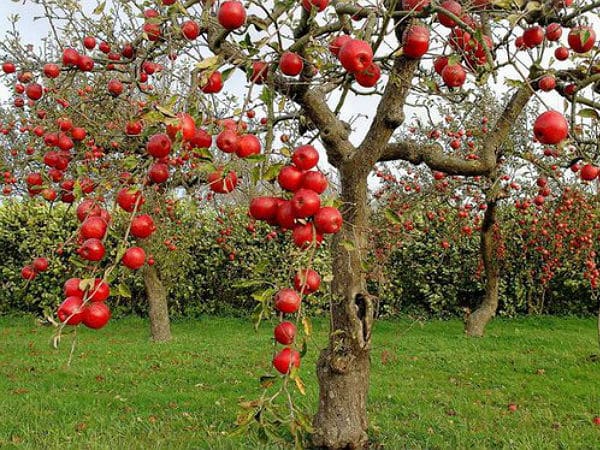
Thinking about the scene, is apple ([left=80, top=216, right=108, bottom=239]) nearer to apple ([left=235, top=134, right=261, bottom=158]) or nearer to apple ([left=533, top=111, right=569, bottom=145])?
apple ([left=235, top=134, right=261, bottom=158])

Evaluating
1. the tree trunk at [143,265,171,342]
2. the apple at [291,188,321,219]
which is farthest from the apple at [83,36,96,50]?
the tree trunk at [143,265,171,342]

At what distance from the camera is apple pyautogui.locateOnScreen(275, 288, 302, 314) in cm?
160

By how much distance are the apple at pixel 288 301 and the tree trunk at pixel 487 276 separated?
19.6 feet

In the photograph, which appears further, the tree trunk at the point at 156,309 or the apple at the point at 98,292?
the tree trunk at the point at 156,309

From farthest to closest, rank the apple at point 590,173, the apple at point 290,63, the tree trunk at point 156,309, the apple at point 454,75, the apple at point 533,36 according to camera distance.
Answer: the tree trunk at point 156,309
the apple at point 533,36
the apple at point 590,173
the apple at point 454,75
the apple at point 290,63

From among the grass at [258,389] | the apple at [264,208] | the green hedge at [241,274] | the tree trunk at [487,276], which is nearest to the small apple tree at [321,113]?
the apple at [264,208]

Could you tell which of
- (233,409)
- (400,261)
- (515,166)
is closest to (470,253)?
(400,261)

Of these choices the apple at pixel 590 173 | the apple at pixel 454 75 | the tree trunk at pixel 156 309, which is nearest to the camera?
the apple at pixel 454 75

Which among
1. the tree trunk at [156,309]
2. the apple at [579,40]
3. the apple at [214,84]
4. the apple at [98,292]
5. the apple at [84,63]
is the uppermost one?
the apple at [84,63]

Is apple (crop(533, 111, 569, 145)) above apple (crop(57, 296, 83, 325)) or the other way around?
A: above

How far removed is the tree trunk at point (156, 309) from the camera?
8.42 m

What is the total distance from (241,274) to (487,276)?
4678mm

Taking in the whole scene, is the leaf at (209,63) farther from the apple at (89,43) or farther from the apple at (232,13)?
the apple at (89,43)

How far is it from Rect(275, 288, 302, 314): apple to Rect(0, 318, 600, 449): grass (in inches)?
94.8
